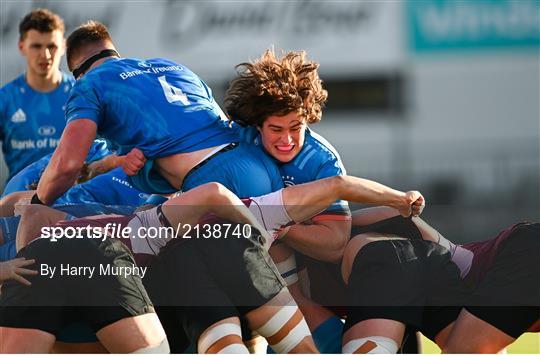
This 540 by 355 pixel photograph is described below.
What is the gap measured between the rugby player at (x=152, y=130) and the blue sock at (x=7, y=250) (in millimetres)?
214

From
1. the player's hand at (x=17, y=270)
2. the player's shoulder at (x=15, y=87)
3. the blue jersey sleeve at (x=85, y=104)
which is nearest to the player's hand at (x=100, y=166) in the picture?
the blue jersey sleeve at (x=85, y=104)

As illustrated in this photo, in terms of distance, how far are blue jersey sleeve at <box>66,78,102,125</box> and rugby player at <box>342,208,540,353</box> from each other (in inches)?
49.7

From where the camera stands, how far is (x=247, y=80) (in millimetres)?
4434

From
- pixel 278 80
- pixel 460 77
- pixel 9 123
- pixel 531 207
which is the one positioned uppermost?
pixel 278 80

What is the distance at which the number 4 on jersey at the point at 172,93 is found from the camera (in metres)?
4.65

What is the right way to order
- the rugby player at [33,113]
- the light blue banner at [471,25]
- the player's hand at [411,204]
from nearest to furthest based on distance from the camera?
the player's hand at [411,204]
the rugby player at [33,113]
the light blue banner at [471,25]

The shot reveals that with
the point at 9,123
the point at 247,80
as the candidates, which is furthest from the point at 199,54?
the point at 247,80

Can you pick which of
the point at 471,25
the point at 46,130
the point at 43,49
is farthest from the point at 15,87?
the point at 471,25

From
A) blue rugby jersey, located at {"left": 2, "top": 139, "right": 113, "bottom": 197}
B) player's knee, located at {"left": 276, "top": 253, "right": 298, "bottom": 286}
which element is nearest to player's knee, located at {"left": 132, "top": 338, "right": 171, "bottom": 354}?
player's knee, located at {"left": 276, "top": 253, "right": 298, "bottom": 286}

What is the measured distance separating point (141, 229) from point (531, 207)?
36.2 feet

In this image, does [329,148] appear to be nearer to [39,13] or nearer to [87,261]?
[87,261]

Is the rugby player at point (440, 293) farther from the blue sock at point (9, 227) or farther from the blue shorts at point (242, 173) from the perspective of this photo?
the blue sock at point (9, 227)

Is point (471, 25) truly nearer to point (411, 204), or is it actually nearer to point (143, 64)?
point (143, 64)

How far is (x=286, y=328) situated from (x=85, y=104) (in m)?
1.43
